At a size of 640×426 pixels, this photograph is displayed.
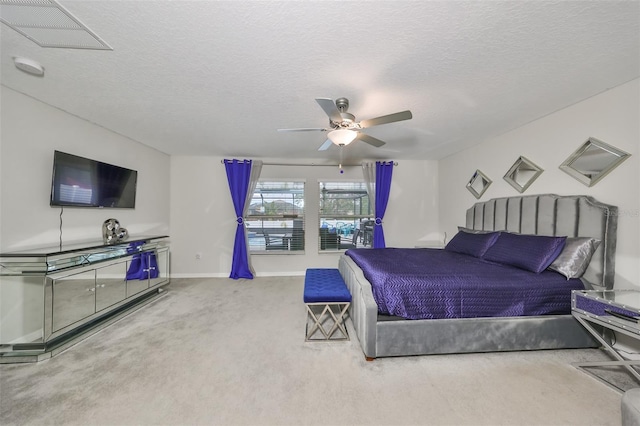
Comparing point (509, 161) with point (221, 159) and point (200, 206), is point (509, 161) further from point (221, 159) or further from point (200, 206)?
point (200, 206)

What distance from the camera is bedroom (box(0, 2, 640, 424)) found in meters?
2.06

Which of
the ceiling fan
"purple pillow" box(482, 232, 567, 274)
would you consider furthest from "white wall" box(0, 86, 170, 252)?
"purple pillow" box(482, 232, 567, 274)

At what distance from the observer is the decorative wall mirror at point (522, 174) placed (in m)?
2.86

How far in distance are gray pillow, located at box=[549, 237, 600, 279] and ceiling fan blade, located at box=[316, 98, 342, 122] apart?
248 cm

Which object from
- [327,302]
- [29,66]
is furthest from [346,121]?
[29,66]

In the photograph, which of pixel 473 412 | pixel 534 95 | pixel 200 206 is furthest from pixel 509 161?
pixel 200 206

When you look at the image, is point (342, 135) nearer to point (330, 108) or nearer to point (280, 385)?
point (330, 108)

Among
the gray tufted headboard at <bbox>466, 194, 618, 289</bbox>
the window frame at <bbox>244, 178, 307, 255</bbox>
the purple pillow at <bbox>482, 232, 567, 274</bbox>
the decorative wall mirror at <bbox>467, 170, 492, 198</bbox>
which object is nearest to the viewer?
the gray tufted headboard at <bbox>466, 194, 618, 289</bbox>

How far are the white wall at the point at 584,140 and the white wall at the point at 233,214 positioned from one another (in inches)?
54.9

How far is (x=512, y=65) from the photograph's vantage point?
1796mm

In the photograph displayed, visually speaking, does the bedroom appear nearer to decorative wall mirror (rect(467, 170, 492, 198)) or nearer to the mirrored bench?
decorative wall mirror (rect(467, 170, 492, 198))

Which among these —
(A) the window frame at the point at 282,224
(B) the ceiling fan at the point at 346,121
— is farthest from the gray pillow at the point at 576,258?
(A) the window frame at the point at 282,224

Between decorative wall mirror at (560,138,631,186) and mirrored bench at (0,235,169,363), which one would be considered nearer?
mirrored bench at (0,235,169,363)

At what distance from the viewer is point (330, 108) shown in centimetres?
188
